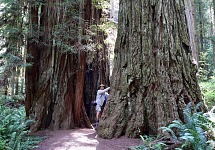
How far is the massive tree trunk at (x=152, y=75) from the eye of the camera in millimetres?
5034

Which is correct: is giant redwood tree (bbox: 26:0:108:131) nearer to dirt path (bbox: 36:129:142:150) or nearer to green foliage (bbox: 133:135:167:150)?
dirt path (bbox: 36:129:142:150)

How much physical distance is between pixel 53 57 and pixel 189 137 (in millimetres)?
5584

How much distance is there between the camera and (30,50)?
7.87 metres

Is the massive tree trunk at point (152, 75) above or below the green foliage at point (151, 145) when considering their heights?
above

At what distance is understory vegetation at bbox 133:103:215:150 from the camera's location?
3.79m

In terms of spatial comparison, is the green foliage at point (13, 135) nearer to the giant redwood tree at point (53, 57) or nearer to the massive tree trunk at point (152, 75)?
the giant redwood tree at point (53, 57)

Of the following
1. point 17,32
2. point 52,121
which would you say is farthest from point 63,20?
point 52,121

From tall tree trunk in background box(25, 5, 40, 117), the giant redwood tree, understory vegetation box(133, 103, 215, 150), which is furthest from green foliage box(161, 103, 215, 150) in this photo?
tall tree trunk in background box(25, 5, 40, 117)

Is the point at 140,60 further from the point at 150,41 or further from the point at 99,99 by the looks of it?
the point at 99,99

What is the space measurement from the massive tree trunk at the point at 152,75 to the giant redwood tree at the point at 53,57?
106 inches

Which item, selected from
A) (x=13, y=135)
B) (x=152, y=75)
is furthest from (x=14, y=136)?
(x=152, y=75)

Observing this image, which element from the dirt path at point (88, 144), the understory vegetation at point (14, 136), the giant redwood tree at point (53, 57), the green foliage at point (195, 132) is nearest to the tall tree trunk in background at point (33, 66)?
the giant redwood tree at point (53, 57)

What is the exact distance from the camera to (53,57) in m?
7.93

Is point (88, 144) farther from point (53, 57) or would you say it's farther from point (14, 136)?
point (53, 57)
